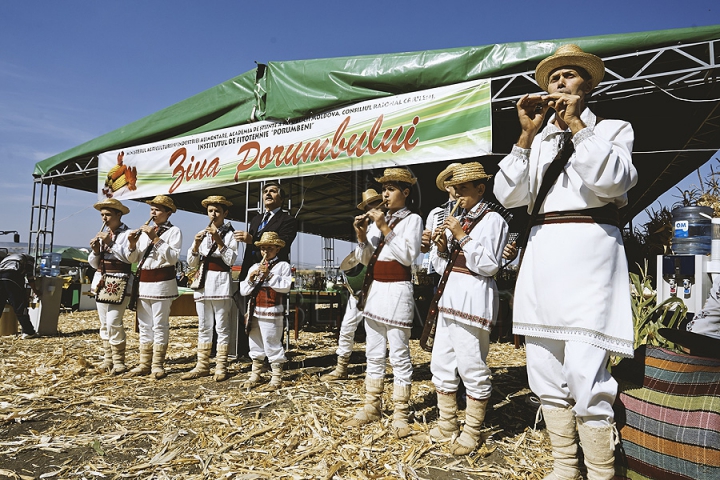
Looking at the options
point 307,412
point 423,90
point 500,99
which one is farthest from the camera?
point 423,90

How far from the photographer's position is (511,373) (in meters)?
5.39

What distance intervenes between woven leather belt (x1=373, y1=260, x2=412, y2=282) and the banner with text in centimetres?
180

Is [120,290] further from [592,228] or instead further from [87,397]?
[592,228]

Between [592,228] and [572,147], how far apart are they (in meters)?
0.41

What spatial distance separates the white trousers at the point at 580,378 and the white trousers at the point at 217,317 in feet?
12.0

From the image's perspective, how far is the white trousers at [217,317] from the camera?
16.0ft

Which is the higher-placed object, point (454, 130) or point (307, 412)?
point (454, 130)

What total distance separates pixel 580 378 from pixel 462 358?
1015mm

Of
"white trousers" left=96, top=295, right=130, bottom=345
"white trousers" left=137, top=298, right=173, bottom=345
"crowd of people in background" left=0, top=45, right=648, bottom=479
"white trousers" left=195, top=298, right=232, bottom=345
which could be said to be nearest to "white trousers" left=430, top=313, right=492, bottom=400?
"crowd of people in background" left=0, top=45, right=648, bottom=479

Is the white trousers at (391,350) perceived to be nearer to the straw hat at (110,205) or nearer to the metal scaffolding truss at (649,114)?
the metal scaffolding truss at (649,114)

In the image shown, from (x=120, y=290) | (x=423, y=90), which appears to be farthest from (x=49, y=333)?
(x=423, y=90)

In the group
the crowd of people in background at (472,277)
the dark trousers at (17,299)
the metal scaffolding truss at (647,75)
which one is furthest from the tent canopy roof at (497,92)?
the dark trousers at (17,299)

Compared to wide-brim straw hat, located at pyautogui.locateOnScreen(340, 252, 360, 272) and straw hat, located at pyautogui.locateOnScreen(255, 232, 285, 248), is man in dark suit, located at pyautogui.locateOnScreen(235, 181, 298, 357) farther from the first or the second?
wide-brim straw hat, located at pyautogui.locateOnScreen(340, 252, 360, 272)

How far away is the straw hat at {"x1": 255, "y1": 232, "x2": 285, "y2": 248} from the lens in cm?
445
